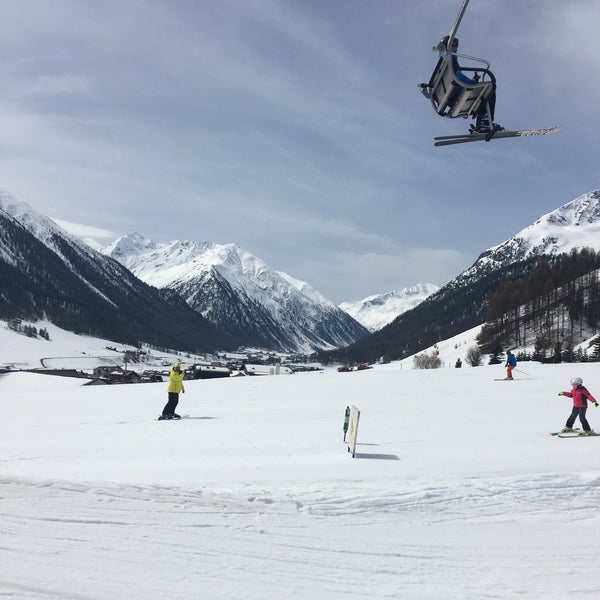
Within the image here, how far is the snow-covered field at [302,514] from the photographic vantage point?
5402mm

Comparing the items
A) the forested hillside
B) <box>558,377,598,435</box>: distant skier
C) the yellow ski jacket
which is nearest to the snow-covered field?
<box>558,377,598,435</box>: distant skier

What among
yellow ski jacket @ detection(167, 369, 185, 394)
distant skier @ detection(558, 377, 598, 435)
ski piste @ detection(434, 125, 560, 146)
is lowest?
yellow ski jacket @ detection(167, 369, 185, 394)

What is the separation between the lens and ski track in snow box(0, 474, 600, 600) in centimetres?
531

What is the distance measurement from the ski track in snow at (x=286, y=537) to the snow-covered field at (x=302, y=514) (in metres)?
0.02

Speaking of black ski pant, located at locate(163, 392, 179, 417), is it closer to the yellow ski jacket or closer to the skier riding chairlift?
the yellow ski jacket

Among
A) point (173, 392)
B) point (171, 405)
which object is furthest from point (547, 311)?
point (171, 405)

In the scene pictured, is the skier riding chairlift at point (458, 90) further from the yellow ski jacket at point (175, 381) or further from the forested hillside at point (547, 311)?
the forested hillside at point (547, 311)

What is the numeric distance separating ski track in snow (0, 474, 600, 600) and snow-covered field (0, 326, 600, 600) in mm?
24

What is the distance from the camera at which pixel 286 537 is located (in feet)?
21.0

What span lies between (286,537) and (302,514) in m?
0.72

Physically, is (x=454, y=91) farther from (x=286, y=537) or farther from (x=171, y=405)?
(x=171, y=405)

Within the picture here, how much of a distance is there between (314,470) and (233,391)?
16976 millimetres

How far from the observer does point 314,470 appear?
9062mm

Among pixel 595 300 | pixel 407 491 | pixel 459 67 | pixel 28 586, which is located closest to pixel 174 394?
pixel 407 491
